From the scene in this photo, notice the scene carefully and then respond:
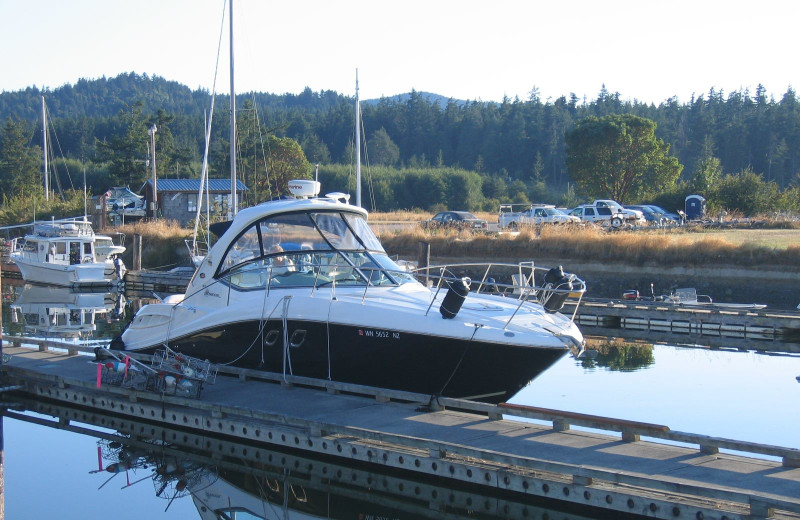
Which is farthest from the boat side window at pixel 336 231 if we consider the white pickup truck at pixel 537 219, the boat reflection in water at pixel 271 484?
the white pickup truck at pixel 537 219

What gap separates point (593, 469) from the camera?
27.9 feet

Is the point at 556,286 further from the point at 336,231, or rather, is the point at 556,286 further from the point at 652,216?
the point at 652,216

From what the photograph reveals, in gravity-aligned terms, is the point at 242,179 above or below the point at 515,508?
above

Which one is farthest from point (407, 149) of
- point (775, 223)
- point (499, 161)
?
point (775, 223)

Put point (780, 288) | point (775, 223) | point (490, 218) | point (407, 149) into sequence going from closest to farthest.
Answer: point (780, 288), point (775, 223), point (490, 218), point (407, 149)

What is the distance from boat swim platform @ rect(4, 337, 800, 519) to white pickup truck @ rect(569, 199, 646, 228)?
3102 cm

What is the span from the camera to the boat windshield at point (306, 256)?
12.9 m

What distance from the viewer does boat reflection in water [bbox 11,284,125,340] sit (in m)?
24.4

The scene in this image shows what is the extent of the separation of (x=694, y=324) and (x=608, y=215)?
2137cm

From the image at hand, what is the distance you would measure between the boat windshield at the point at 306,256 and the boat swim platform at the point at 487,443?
1543mm

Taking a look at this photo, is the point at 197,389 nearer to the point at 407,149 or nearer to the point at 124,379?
the point at 124,379

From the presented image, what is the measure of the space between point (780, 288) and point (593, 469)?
74.0ft

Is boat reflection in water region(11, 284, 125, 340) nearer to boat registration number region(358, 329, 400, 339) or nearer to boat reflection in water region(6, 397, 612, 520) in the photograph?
boat reflection in water region(6, 397, 612, 520)

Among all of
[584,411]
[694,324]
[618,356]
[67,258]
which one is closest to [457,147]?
[67,258]
